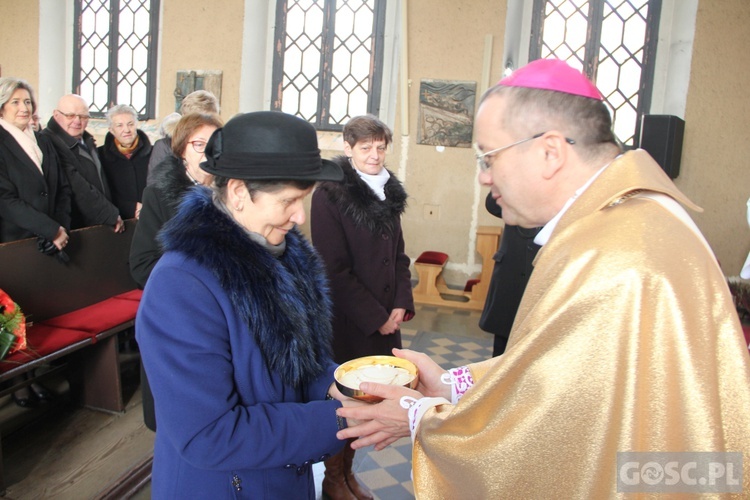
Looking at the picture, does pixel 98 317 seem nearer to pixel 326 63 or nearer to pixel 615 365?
pixel 615 365

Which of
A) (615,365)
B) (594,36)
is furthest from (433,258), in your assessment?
(615,365)

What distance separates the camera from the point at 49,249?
3.75 meters

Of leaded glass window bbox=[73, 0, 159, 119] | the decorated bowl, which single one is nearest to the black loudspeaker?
the decorated bowl

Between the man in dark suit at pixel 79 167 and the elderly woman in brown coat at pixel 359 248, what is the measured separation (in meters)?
2.22

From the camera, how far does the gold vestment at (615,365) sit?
1117 mm

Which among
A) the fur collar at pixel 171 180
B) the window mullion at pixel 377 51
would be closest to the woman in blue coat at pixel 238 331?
the fur collar at pixel 171 180

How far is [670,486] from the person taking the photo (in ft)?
3.71

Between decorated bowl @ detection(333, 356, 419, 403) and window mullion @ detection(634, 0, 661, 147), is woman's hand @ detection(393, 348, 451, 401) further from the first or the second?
window mullion @ detection(634, 0, 661, 147)

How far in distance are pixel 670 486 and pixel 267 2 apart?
822 centimetres

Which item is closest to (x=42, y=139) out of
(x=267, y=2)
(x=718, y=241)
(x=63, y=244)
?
(x=63, y=244)

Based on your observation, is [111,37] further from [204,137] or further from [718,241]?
[718,241]

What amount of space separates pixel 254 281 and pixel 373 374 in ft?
1.59

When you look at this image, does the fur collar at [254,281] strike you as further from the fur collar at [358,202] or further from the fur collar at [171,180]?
the fur collar at [358,202]

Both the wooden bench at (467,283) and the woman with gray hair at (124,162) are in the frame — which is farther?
the wooden bench at (467,283)
